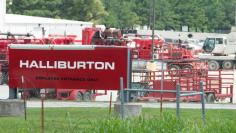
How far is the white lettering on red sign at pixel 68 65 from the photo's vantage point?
2080 cm

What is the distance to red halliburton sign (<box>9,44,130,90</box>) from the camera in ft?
68.0

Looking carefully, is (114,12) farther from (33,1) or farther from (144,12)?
(33,1)

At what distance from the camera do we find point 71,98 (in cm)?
2970

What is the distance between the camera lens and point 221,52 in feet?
225

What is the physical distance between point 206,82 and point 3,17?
90.0 ft

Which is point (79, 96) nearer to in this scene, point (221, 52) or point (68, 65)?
point (68, 65)

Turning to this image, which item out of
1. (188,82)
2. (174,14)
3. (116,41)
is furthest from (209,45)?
(188,82)

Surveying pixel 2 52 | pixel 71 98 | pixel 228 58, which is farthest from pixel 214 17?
pixel 71 98

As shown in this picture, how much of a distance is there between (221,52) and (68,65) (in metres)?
48.8

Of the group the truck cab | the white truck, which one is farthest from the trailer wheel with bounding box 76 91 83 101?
the truck cab

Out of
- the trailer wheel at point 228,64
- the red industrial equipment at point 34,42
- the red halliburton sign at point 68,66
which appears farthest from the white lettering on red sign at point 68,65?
the trailer wheel at point 228,64

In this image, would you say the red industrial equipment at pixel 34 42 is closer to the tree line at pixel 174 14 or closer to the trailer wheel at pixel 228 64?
the trailer wheel at pixel 228 64

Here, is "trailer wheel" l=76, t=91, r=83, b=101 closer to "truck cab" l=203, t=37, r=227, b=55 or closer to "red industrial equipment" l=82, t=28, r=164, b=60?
"red industrial equipment" l=82, t=28, r=164, b=60

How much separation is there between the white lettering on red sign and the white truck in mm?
36871
